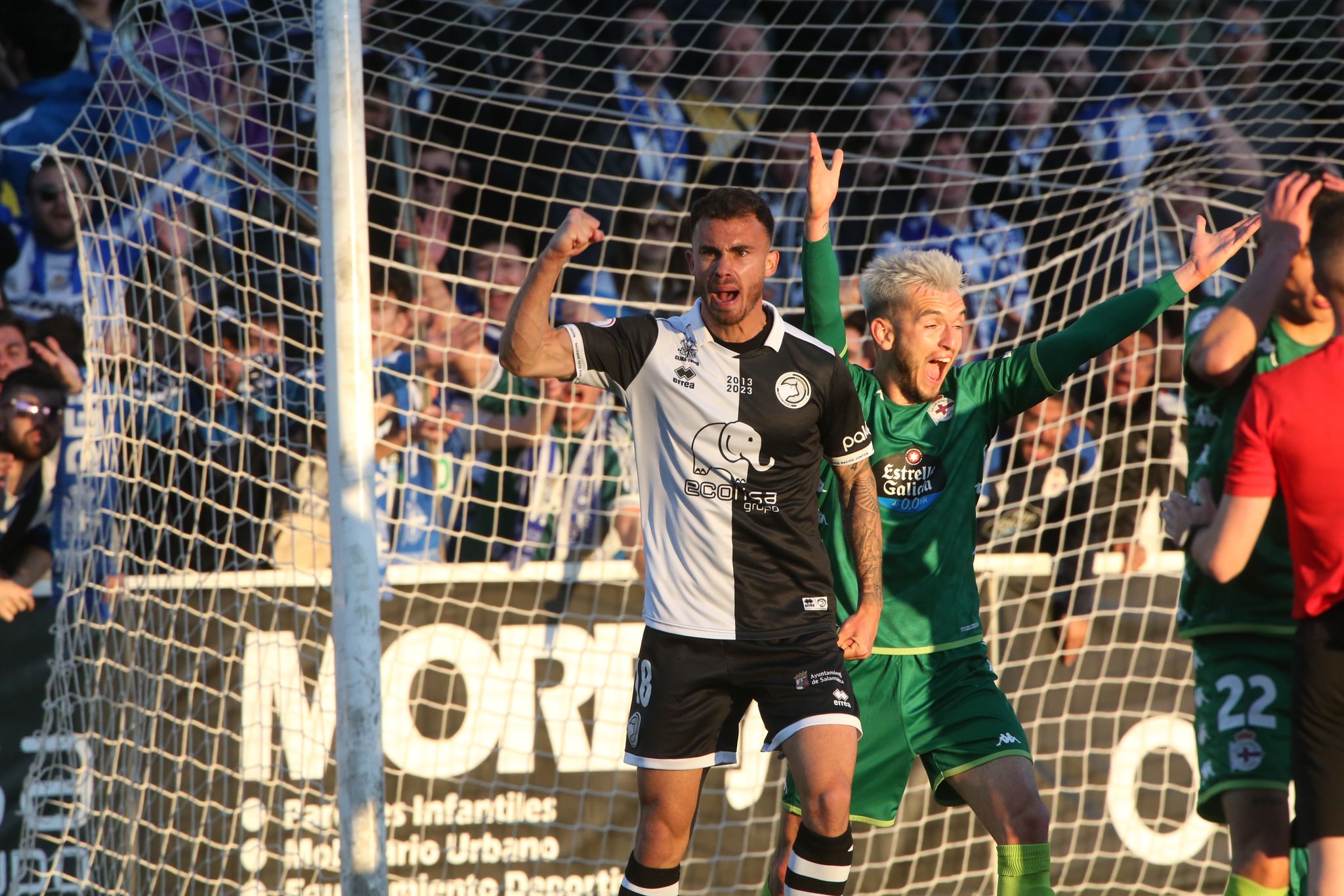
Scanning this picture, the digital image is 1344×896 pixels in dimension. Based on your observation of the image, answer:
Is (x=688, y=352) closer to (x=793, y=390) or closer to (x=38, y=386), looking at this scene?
(x=793, y=390)

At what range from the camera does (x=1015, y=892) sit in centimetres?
341

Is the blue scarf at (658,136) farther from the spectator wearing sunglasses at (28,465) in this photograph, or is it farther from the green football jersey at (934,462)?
the spectator wearing sunglasses at (28,465)

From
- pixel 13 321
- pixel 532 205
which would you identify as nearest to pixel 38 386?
pixel 13 321

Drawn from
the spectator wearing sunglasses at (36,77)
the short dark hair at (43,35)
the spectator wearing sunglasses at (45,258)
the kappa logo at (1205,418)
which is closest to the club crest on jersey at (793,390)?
the kappa logo at (1205,418)

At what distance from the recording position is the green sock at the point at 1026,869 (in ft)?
11.1

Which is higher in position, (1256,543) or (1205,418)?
(1205,418)

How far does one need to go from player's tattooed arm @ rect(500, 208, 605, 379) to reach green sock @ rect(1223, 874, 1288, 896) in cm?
203

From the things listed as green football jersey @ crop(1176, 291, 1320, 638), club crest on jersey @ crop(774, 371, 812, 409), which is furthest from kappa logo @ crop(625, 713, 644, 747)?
green football jersey @ crop(1176, 291, 1320, 638)

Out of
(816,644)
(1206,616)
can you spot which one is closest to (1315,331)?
(1206,616)

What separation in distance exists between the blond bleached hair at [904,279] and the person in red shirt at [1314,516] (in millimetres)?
1115

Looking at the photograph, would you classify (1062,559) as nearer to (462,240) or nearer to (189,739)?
(462,240)

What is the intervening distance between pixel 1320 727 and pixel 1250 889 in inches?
24.9

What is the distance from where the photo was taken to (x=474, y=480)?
5578 mm

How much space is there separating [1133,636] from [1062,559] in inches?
16.6
